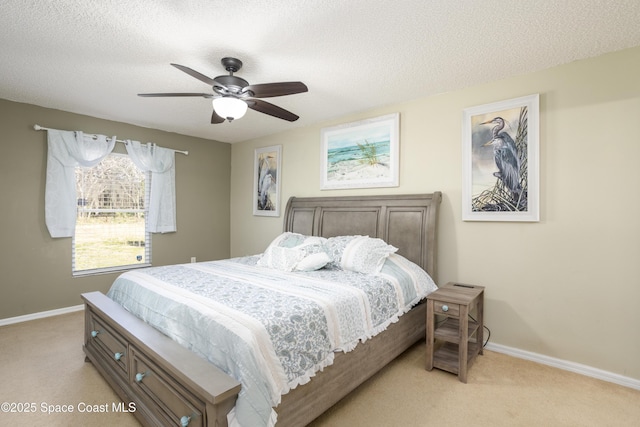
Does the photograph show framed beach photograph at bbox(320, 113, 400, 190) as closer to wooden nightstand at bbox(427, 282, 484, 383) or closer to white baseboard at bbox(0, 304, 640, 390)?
wooden nightstand at bbox(427, 282, 484, 383)

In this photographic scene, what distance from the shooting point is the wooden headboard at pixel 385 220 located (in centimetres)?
310

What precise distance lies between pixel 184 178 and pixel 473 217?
13.9 ft

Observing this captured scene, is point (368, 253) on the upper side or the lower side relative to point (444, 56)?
lower

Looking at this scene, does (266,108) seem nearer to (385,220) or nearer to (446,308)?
(385,220)

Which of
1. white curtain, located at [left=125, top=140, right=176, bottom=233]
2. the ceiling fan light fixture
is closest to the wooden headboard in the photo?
the ceiling fan light fixture

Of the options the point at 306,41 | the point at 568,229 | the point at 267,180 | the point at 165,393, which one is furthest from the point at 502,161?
the point at 267,180

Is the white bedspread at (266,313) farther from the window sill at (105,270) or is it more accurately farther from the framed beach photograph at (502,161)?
the window sill at (105,270)

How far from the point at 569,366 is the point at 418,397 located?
1387 mm

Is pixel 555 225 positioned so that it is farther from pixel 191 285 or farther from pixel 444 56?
pixel 191 285

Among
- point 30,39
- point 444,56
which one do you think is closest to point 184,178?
point 30,39

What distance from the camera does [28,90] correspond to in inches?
125

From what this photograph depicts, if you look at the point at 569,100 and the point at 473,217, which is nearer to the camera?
the point at 569,100

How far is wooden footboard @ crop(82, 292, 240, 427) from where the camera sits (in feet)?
4.45

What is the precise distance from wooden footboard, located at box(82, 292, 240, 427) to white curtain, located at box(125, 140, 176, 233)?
2.25 m
